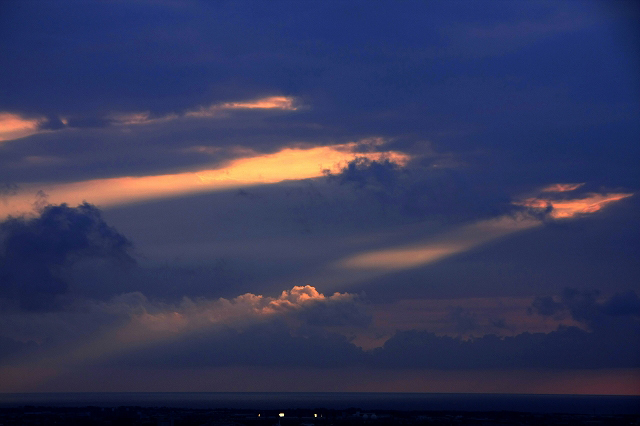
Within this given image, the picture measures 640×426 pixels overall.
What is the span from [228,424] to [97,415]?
64.5m

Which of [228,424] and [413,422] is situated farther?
[413,422]

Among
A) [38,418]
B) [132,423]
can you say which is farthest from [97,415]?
[132,423]

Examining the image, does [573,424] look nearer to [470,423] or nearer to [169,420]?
[470,423]

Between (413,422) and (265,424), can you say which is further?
(413,422)

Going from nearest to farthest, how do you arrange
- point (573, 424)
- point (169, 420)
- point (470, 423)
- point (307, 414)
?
point (169, 420)
point (573, 424)
point (470, 423)
point (307, 414)

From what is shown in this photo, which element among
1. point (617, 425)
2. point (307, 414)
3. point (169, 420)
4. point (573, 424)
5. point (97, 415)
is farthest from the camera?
point (307, 414)

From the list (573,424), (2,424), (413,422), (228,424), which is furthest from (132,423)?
(573,424)

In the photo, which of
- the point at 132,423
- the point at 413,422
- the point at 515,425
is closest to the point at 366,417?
the point at 413,422

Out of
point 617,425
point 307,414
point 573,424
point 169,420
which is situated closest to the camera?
point 169,420

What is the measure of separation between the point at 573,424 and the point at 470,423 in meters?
19.0

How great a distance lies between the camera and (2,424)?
128000mm

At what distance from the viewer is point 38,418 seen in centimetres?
14512

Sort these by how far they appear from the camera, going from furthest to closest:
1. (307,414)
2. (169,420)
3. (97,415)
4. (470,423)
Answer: (307,414), (97,415), (470,423), (169,420)

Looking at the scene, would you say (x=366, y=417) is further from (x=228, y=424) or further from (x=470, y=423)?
(x=228, y=424)
